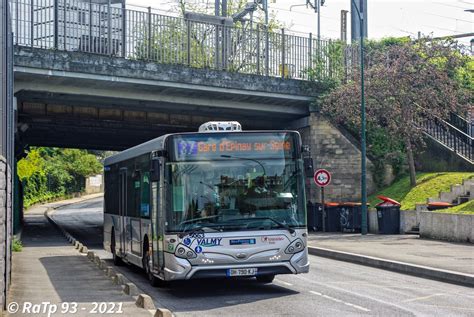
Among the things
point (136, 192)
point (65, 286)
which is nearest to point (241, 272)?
point (65, 286)

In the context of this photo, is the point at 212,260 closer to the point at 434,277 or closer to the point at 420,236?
the point at 434,277

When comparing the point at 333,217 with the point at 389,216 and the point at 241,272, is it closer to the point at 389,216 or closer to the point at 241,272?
the point at 389,216

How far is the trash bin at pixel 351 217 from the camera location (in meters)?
34.3

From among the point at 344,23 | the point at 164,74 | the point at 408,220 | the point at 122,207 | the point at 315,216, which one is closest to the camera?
the point at 122,207

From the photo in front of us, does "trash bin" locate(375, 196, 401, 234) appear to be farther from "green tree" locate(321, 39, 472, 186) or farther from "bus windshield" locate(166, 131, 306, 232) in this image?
"bus windshield" locate(166, 131, 306, 232)

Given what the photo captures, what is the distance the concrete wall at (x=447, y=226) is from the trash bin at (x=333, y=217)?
6.85 meters

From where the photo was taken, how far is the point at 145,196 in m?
17.2

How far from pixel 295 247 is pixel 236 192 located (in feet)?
4.73

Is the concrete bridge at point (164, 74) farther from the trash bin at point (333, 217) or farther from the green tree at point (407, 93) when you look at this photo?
the trash bin at point (333, 217)

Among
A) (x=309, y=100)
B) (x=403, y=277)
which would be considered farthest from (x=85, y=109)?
(x=403, y=277)

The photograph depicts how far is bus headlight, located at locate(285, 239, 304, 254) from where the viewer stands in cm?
1494

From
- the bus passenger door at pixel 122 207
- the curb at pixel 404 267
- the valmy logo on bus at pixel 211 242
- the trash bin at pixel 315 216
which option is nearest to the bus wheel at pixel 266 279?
the valmy logo on bus at pixel 211 242

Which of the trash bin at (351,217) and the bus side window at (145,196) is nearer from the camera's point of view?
the bus side window at (145,196)

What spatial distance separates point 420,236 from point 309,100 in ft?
36.5
